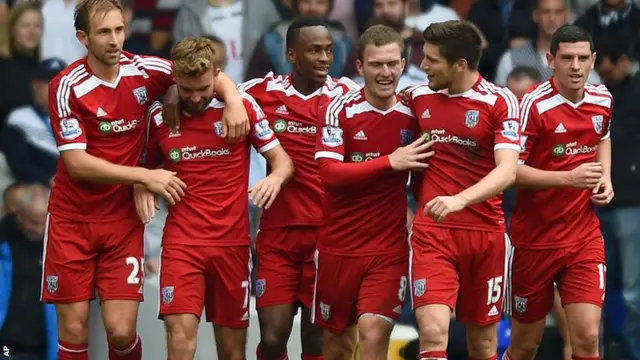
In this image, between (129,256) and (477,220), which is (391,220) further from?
(129,256)

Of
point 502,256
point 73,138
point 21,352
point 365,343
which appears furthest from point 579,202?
point 21,352

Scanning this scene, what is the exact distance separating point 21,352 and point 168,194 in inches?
120

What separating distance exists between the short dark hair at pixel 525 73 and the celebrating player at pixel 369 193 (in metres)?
2.59

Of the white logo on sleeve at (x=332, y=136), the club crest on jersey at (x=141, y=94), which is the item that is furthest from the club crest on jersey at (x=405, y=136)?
the club crest on jersey at (x=141, y=94)

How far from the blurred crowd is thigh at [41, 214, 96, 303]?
6.69 ft

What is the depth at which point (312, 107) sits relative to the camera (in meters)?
9.39

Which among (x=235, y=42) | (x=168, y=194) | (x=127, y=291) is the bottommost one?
(x=127, y=291)

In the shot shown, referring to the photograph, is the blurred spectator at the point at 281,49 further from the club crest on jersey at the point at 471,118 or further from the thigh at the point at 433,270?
the thigh at the point at 433,270

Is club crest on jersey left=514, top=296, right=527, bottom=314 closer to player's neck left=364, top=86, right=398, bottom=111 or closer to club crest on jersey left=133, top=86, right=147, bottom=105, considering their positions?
player's neck left=364, top=86, right=398, bottom=111

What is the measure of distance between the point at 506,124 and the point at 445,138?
13.3 inches

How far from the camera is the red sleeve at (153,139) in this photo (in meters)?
9.11

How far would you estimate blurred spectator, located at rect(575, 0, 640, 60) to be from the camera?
11344 millimetres

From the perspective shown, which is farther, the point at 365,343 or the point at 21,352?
the point at 21,352

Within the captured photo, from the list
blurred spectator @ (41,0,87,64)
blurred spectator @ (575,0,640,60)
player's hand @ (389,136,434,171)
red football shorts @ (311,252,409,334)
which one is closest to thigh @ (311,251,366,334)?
red football shorts @ (311,252,409,334)
